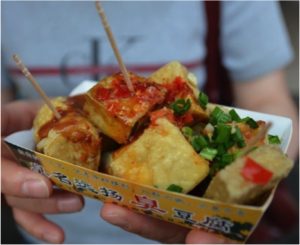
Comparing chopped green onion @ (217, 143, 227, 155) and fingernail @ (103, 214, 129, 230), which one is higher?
chopped green onion @ (217, 143, 227, 155)

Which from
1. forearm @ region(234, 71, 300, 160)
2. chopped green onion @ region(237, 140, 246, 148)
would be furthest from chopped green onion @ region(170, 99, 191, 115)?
forearm @ region(234, 71, 300, 160)

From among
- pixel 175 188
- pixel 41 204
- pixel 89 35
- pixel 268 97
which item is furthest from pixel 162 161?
pixel 268 97

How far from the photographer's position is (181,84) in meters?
1.38

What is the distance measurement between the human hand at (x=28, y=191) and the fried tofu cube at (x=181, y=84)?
1.99 feet

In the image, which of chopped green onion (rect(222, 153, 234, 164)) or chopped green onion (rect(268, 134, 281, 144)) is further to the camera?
chopped green onion (rect(268, 134, 281, 144))

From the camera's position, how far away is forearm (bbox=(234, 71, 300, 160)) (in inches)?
81.8

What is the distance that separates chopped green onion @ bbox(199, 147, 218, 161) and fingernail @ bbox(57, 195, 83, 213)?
62 centimetres

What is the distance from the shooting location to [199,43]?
2.19 meters

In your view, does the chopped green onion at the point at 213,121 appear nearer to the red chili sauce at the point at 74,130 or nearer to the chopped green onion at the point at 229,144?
the chopped green onion at the point at 229,144

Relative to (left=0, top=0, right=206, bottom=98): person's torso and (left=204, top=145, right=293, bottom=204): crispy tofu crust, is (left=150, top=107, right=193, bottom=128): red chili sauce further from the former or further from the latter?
(left=0, top=0, right=206, bottom=98): person's torso

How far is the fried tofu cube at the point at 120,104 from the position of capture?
1191 millimetres

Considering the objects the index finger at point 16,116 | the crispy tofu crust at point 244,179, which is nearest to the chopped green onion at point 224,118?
the crispy tofu crust at point 244,179

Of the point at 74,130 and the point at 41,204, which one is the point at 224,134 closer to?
the point at 74,130

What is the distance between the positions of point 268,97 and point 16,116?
1498 millimetres
